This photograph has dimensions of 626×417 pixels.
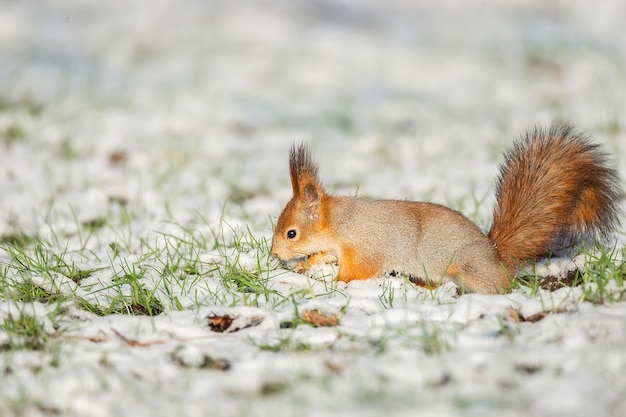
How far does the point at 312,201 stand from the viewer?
3.13 m

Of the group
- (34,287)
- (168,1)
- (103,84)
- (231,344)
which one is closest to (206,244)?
(34,287)

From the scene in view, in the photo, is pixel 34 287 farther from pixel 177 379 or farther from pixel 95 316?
pixel 177 379

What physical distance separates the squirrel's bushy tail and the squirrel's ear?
74cm

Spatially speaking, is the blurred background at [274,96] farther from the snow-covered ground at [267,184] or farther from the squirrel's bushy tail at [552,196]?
the squirrel's bushy tail at [552,196]

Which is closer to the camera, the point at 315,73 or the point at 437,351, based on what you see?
the point at 437,351

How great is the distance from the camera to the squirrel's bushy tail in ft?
9.48

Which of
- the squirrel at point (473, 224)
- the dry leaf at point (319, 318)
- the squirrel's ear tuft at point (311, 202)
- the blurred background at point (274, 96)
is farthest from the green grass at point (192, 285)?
the blurred background at point (274, 96)

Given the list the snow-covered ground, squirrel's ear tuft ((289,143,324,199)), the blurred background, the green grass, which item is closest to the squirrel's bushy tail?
the green grass

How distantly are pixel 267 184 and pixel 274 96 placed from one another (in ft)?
9.05

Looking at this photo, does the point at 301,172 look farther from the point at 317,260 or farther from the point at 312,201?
the point at 317,260

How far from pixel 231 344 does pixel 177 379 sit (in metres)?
0.29

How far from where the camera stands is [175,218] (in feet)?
13.1

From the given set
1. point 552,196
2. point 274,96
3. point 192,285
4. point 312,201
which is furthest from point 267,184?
point 274,96

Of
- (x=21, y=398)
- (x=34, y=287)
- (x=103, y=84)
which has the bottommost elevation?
(x=21, y=398)
